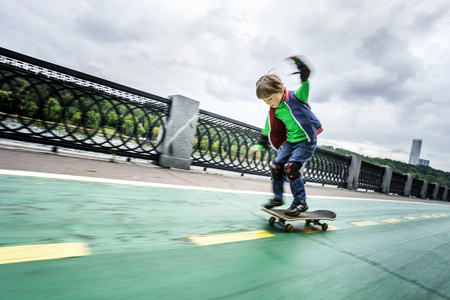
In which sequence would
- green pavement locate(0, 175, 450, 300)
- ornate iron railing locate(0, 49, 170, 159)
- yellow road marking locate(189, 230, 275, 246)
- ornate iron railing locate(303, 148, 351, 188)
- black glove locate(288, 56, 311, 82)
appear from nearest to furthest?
green pavement locate(0, 175, 450, 300)
yellow road marking locate(189, 230, 275, 246)
black glove locate(288, 56, 311, 82)
ornate iron railing locate(0, 49, 170, 159)
ornate iron railing locate(303, 148, 351, 188)

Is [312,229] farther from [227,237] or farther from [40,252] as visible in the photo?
[40,252]

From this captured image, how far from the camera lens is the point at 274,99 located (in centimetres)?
239

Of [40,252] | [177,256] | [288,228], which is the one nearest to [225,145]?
[288,228]

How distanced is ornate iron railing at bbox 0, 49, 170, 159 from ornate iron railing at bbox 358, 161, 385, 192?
12.3 m

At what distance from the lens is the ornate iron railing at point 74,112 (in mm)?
4136

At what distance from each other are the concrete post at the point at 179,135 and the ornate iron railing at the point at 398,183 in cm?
1714

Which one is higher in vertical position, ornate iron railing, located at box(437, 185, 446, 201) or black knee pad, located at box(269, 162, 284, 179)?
ornate iron railing, located at box(437, 185, 446, 201)

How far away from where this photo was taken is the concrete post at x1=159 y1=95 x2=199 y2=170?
5.82 meters

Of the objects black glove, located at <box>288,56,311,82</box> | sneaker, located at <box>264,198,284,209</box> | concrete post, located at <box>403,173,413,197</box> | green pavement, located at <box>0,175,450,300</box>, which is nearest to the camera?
green pavement, located at <box>0,175,450,300</box>

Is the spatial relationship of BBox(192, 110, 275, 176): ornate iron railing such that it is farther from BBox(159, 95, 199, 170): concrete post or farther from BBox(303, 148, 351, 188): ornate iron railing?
BBox(303, 148, 351, 188): ornate iron railing

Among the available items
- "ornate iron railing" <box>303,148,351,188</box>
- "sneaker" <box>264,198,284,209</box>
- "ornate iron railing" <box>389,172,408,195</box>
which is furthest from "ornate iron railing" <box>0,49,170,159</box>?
"ornate iron railing" <box>389,172,408,195</box>

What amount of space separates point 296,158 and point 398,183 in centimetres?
2066

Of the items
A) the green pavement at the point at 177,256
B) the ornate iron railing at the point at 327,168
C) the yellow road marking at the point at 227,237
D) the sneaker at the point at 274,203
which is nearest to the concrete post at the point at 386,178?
the ornate iron railing at the point at 327,168

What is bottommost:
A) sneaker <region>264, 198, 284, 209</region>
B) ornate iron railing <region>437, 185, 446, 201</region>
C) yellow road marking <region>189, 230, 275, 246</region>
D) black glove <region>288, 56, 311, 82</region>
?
yellow road marking <region>189, 230, 275, 246</region>
